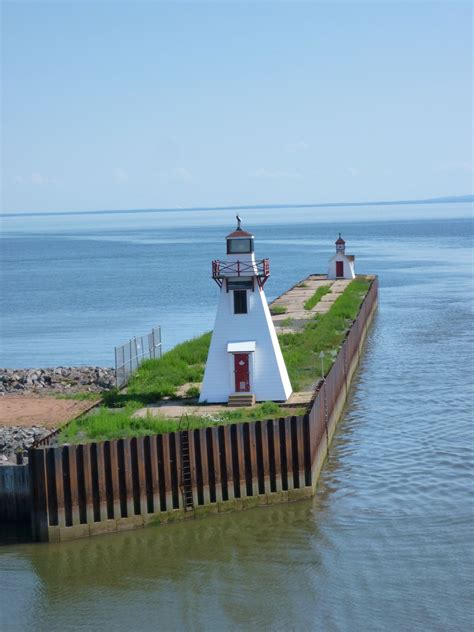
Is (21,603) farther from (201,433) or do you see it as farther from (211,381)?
(211,381)

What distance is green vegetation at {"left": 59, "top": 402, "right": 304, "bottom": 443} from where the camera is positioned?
100.0ft

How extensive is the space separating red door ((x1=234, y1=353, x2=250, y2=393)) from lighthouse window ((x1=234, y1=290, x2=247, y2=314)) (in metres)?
1.57

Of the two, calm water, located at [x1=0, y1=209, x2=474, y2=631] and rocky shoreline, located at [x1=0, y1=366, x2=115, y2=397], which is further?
rocky shoreline, located at [x1=0, y1=366, x2=115, y2=397]

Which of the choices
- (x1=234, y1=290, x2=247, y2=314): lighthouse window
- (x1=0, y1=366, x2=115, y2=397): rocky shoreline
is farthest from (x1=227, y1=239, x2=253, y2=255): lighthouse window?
(x1=0, y1=366, x2=115, y2=397): rocky shoreline

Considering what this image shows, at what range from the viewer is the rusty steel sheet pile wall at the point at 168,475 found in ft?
89.8

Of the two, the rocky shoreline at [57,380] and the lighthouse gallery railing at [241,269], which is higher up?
the lighthouse gallery railing at [241,269]

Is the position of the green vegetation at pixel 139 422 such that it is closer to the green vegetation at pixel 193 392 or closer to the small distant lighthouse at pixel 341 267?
the green vegetation at pixel 193 392

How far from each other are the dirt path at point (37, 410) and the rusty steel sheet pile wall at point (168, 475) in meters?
10.2

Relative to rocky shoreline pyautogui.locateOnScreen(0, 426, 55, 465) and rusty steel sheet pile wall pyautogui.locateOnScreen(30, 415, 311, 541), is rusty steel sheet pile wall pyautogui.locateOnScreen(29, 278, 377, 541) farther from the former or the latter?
rocky shoreline pyautogui.locateOnScreen(0, 426, 55, 465)

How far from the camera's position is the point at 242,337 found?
115ft

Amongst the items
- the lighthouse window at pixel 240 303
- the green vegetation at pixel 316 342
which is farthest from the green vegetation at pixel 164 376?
the green vegetation at pixel 316 342

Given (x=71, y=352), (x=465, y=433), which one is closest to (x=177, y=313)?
(x=71, y=352)

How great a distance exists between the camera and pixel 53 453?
27234 mm

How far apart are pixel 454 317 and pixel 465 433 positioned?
121ft
